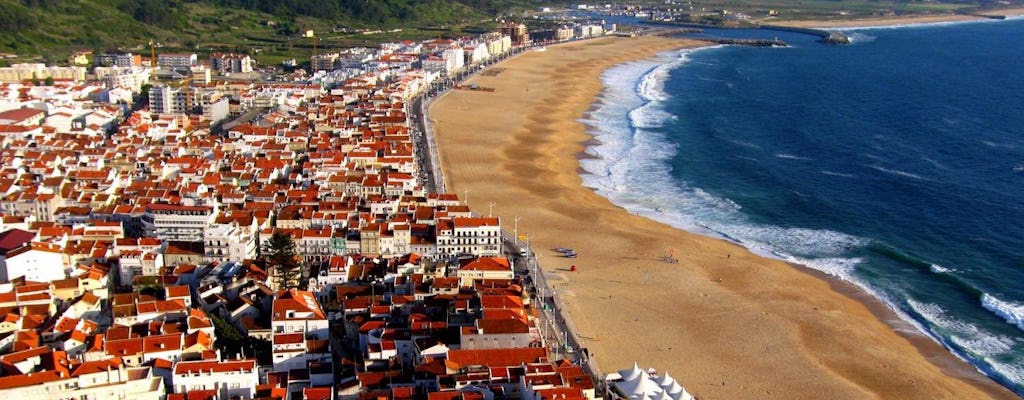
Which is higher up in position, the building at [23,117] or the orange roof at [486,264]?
the building at [23,117]

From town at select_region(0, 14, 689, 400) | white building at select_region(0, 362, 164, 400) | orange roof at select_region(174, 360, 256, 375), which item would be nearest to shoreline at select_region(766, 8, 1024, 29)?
town at select_region(0, 14, 689, 400)

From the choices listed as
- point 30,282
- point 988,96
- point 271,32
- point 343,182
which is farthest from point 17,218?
point 271,32

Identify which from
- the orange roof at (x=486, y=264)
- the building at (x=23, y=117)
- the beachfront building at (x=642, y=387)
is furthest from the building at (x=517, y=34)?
the beachfront building at (x=642, y=387)

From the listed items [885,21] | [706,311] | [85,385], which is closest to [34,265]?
[85,385]

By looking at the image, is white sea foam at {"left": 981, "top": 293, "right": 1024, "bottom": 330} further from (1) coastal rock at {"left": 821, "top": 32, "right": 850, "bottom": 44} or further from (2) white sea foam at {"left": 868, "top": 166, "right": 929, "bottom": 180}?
(1) coastal rock at {"left": 821, "top": 32, "right": 850, "bottom": 44}

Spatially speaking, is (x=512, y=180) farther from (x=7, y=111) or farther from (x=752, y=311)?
(x=7, y=111)

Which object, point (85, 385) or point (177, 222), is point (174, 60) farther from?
point (85, 385)

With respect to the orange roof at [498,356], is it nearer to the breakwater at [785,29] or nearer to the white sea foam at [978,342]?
the white sea foam at [978,342]
